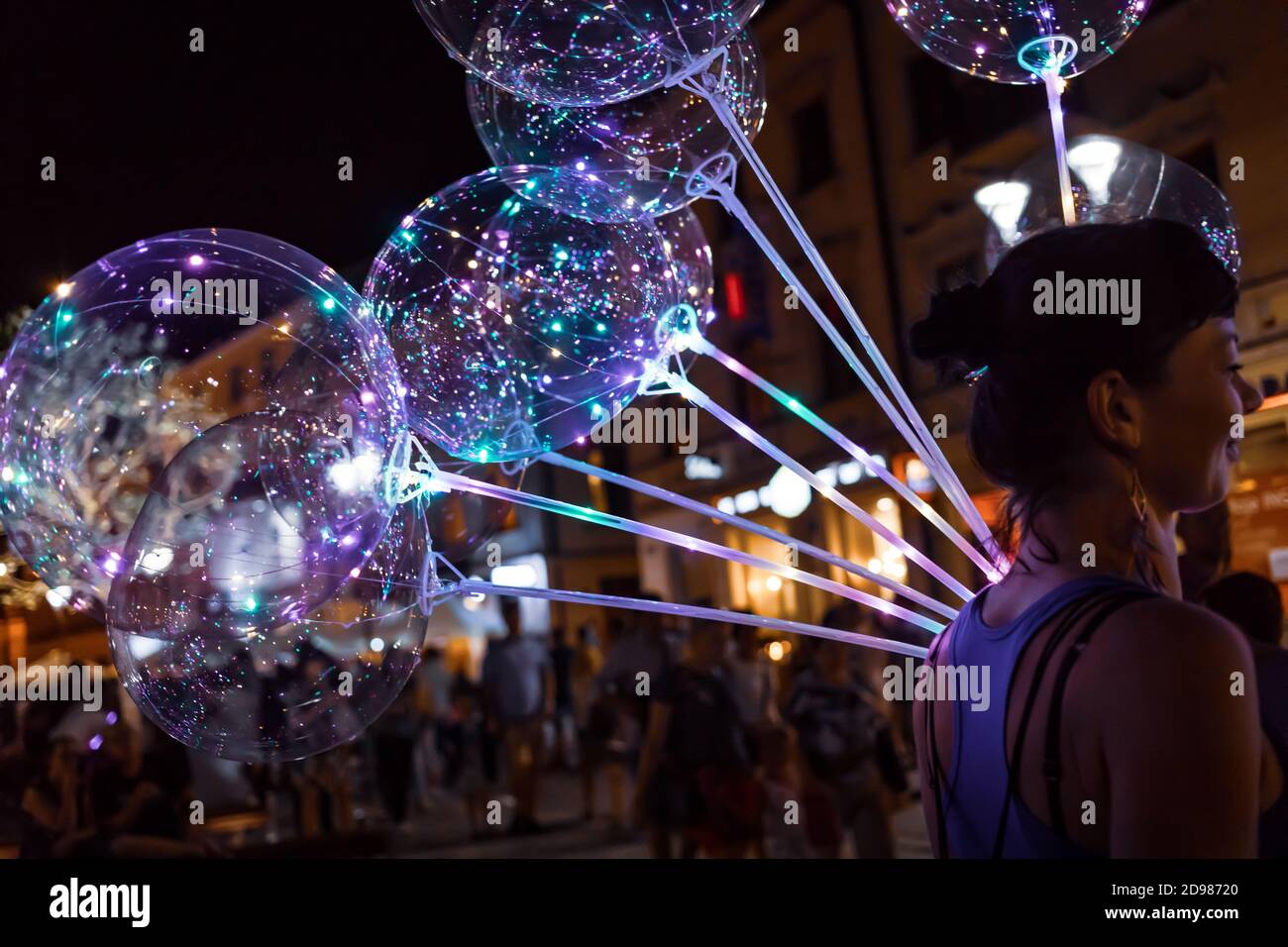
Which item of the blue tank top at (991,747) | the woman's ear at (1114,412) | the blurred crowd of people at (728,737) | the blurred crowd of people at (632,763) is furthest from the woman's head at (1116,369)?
the blurred crowd of people at (728,737)

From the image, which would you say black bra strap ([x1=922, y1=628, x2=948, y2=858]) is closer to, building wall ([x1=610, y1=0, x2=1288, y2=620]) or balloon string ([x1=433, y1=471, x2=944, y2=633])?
balloon string ([x1=433, y1=471, x2=944, y2=633])

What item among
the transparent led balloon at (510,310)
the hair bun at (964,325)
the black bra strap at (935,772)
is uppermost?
the transparent led balloon at (510,310)

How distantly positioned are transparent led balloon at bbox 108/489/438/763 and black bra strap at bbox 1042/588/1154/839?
3.33 ft

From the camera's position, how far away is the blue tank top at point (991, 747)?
37.1 inches

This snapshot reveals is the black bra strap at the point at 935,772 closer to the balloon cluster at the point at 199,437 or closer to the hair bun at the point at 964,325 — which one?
the hair bun at the point at 964,325

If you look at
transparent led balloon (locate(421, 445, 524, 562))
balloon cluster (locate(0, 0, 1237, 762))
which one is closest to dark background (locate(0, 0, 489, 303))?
transparent led balloon (locate(421, 445, 524, 562))

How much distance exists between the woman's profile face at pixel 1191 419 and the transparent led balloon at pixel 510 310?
905 millimetres

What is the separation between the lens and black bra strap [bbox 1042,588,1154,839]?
34.4 inches

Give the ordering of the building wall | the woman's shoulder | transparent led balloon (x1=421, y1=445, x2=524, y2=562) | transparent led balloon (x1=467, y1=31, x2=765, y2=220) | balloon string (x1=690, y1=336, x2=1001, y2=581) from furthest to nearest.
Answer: the building wall, transparent led balloon (x1=421, y1=445, x2=524, y2=562), transparent led balloon (x1=467, y1=31, x2=765, y2=220), balloon string (x1=690, y1=336, x2=1001, y2=581), the woman's shoulder

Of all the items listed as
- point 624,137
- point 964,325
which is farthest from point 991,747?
point 624,137

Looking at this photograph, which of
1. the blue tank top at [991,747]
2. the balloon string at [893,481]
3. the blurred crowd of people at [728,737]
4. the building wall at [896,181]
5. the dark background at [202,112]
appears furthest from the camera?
the building wall at [896,181]

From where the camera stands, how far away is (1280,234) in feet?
20.6

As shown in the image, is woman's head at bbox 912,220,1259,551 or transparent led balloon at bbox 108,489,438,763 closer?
woman's head at bbox 912,220,1259,551

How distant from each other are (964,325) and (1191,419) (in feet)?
0.77
